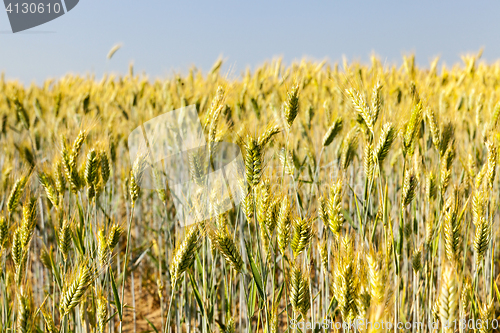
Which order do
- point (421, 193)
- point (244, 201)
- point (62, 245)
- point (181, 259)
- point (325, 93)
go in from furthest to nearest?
1. point (325, 93)
2. point (421, 193)
3. point (62, 245)
4. point (244, 201)
5. point (181, 259)

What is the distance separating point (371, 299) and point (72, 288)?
0.71 meters

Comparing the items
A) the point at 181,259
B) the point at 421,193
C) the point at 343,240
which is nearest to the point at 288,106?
the point at 343,240

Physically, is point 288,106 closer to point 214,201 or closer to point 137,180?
point 214,201

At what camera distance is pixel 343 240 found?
1.03m

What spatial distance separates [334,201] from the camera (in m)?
1.03

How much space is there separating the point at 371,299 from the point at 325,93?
394 cm

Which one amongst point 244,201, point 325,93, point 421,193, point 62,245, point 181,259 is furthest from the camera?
point 325,93

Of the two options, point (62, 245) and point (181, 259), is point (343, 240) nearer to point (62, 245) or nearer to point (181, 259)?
point (181, 259)

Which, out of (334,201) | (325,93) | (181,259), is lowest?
(181,259)

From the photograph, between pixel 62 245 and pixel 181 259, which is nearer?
pixel 181 259

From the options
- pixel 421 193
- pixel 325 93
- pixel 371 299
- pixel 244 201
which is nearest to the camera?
pixel 371 299

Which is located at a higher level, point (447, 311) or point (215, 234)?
point (215, 234)

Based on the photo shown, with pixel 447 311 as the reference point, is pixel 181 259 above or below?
above

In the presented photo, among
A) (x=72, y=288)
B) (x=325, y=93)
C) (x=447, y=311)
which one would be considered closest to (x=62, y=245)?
(x=72, y=288)
